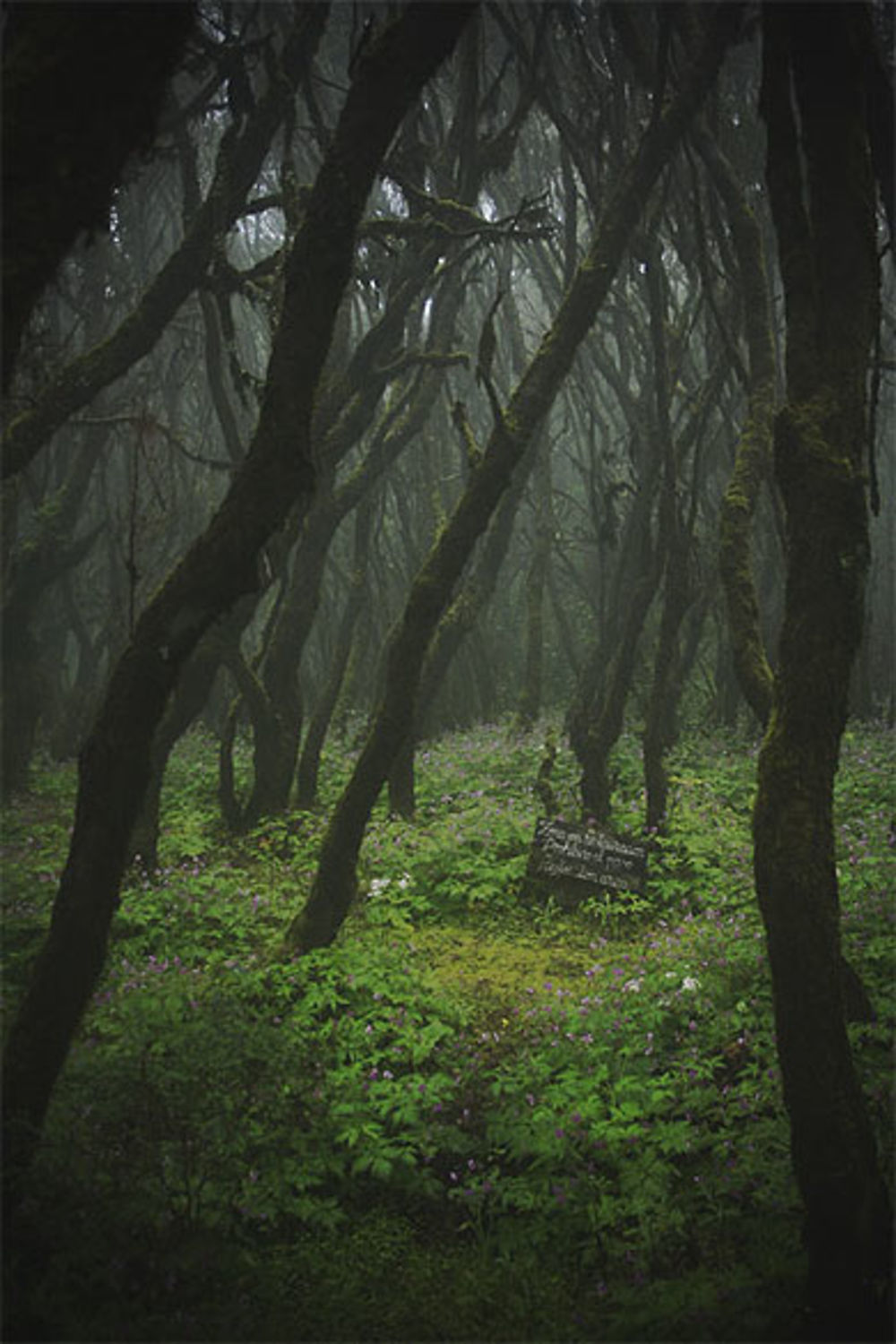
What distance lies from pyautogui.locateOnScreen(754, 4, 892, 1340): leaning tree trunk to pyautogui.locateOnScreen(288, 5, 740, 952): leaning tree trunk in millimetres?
2469

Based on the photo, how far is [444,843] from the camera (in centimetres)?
743

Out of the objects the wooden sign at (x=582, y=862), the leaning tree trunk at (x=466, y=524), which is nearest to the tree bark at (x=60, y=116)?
the leaning tree trunk at (x=466, y=524)

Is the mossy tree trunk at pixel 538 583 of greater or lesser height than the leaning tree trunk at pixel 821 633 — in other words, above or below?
above

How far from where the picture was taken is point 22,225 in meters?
1.77

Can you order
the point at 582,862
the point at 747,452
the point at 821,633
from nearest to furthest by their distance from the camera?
the point at 821,633 → the point at 747,452 → the point at 582,862

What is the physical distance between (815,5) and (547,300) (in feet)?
30.2

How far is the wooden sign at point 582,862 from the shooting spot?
21.7ft

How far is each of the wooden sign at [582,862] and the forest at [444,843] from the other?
40 millimetres

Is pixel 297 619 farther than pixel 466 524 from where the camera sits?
Yes

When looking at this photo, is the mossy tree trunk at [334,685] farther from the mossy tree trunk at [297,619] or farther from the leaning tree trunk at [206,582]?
the leaning tree trunk at [206,582]

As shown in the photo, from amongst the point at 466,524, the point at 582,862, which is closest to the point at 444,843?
the point at 582,862

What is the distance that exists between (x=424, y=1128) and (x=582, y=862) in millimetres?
3266

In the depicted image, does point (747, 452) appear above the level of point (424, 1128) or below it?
above

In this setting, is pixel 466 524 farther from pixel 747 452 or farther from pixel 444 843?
pixel 444 843
